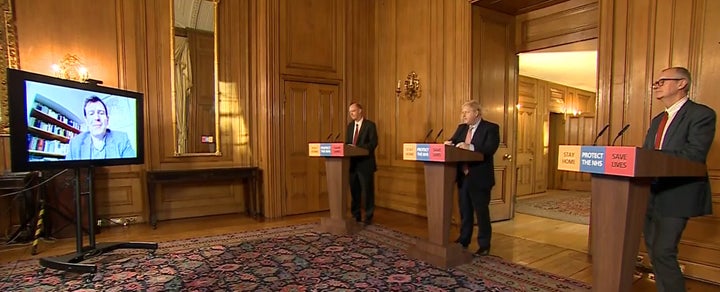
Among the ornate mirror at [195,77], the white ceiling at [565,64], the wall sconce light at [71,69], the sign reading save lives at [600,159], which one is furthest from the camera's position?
the white ceiling at [565,64]

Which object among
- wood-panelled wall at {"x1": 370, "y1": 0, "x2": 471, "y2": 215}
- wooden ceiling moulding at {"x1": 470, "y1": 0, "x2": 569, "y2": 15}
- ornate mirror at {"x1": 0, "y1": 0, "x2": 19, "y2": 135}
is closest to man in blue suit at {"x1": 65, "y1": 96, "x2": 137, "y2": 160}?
ornate mirror at {"x1": 0, "y1": 0, "x2": 19, "y2": 135}

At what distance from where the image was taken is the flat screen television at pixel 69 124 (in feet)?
8.45

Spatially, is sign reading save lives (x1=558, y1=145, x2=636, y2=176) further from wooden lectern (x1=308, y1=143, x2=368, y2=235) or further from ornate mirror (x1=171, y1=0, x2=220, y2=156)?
ornate mirror (x1=171, y1=0, x2=220, y2=156)

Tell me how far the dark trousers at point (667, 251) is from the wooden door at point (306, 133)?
13.1 feet

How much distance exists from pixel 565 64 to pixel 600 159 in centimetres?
585

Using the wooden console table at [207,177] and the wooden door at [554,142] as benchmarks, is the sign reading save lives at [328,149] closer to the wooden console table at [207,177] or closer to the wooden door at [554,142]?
the wooden console table at [207,177]

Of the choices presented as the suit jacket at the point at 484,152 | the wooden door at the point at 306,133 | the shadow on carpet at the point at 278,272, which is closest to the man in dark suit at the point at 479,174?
the suit jacket at the point at 484,152

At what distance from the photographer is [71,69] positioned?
422 centimetres

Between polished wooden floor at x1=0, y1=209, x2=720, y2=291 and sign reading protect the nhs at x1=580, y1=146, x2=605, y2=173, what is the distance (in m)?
1.34

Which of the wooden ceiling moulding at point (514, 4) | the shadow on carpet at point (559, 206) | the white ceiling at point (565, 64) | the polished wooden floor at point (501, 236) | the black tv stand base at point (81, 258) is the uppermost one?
the wooden ceiling moulding at point (514, 4)

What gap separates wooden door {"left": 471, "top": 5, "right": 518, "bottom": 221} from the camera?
4.52 m

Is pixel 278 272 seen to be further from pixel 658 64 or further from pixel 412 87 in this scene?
pixel 658 64

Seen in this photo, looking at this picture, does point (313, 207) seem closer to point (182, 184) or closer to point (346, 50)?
point (182, 184)

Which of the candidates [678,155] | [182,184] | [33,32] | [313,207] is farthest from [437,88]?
[33,32]
